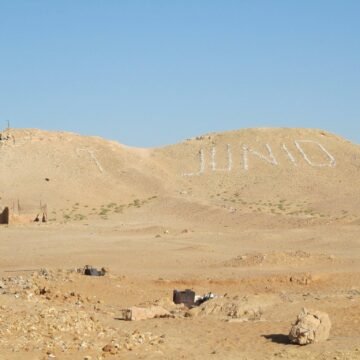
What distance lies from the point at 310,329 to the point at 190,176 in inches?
1869

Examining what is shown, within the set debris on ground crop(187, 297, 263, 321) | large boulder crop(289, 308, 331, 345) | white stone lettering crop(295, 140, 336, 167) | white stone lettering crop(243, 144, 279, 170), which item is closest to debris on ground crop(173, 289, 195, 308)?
debris on ground crop(187, 297, 263, 321)

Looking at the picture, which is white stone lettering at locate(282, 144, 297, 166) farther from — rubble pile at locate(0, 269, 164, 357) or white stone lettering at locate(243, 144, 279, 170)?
rubble pile at locate(0, 269, 164, 357)

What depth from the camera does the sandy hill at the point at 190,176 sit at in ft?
158

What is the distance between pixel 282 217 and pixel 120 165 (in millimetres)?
22934

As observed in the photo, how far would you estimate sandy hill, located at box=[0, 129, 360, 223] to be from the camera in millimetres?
48156

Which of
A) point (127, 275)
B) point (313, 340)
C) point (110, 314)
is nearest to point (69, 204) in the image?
point (127, 275)

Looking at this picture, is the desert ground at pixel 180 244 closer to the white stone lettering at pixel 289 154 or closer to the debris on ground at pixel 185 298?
the white stone lettering at pixel 289 154

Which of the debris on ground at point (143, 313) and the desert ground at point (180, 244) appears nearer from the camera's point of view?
the desert ground at point (180, 244)

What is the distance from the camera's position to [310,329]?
12.4 m

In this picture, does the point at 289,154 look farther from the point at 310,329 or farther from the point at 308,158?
the point at 310,329

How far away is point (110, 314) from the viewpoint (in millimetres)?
15430

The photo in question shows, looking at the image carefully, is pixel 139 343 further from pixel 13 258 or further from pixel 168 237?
pixel 168 237

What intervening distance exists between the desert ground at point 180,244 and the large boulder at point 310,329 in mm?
144

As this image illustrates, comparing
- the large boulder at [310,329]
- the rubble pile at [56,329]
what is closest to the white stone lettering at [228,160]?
the rubble pile at [56,329]
